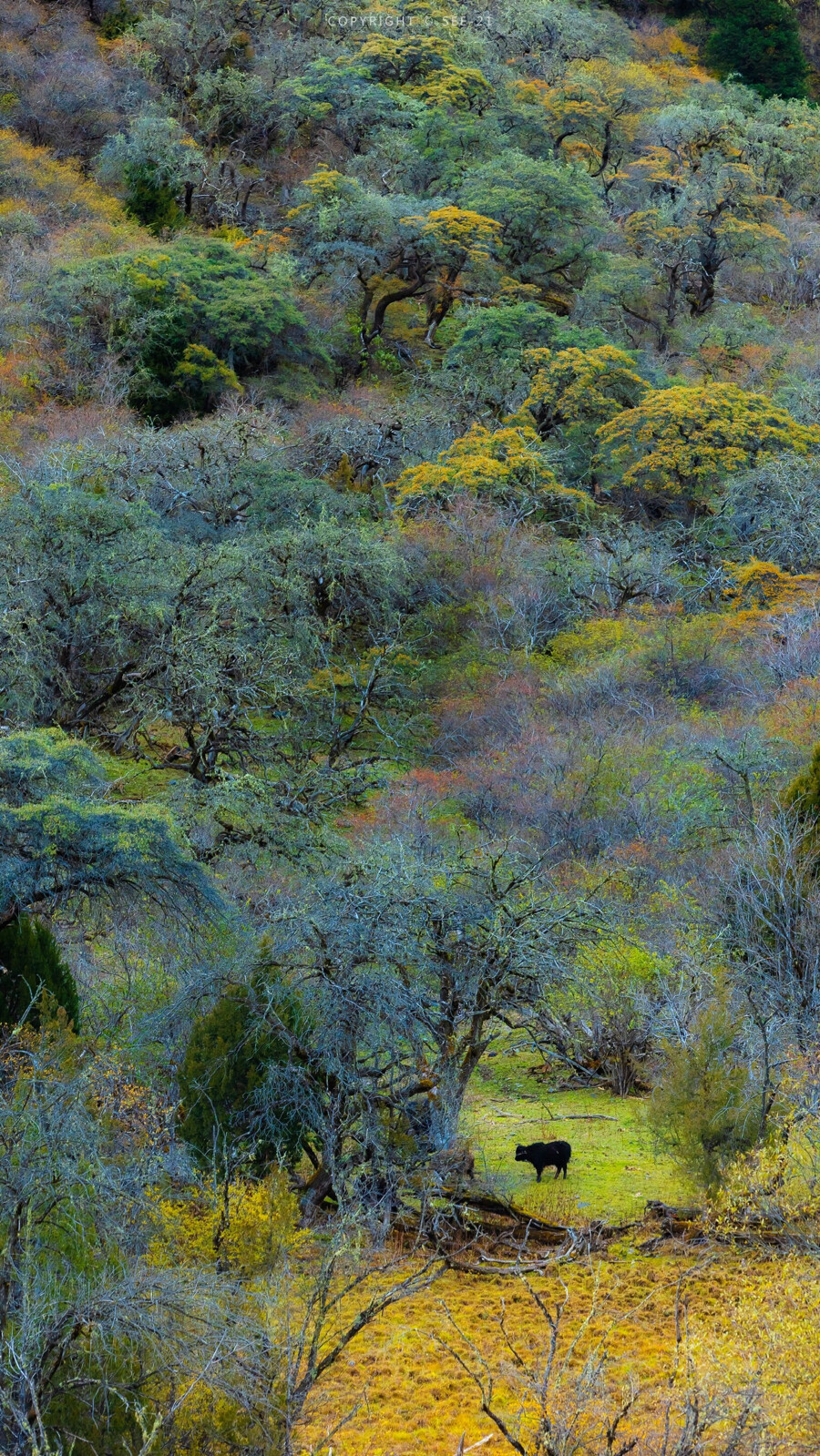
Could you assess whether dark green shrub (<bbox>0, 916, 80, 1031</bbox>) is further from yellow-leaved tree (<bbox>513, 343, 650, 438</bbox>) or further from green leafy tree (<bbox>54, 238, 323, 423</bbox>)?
yellow-leaved tree (<bbox>513, 343, 650, 438</bbox>)

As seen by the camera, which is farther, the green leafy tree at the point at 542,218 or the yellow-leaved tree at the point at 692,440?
the green leafy tree at the point at 542,218

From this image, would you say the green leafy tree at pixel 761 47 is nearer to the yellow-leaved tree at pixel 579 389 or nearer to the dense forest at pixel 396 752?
the dense forest at pixel 396 752

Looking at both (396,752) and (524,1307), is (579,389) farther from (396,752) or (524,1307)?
(524,1307)

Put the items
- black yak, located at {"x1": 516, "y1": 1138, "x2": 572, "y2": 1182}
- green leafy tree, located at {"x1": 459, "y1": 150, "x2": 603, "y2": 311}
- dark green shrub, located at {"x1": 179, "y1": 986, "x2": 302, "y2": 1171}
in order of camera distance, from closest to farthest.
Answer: dark green shrub, located at {"x1": 179, "y1": 986, "x2": 302, "y2": 1171}, black yak, located at {"x1": 516, "y1": 1138, "x2": 572, "y2": 1182}, green leafy tree, located at {"x1": 459, "y1": 150, "x2": 603, "y2": 311}

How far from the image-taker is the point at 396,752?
21.2m

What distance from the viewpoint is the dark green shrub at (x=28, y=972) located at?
10250 mm

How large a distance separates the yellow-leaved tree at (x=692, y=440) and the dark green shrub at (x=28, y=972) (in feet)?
62.3

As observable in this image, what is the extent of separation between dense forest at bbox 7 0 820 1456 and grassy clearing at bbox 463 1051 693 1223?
0.21ft

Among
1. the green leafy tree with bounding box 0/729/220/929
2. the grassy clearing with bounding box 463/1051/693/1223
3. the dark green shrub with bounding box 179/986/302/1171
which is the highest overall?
the green leafy tree with bounding box 0/729/220/929

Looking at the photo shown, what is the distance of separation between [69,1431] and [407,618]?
1875cm

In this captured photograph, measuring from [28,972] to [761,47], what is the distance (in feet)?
187

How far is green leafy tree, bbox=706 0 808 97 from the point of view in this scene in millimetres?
54250

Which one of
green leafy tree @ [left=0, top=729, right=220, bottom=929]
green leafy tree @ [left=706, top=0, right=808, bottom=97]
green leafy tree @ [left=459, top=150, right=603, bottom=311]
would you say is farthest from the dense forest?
green leafy tree @ [left=706, top=0, right=808, bottom=97]

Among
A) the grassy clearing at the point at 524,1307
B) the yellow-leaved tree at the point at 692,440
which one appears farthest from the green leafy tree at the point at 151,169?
the grassy clearing at the point at 524,1307
